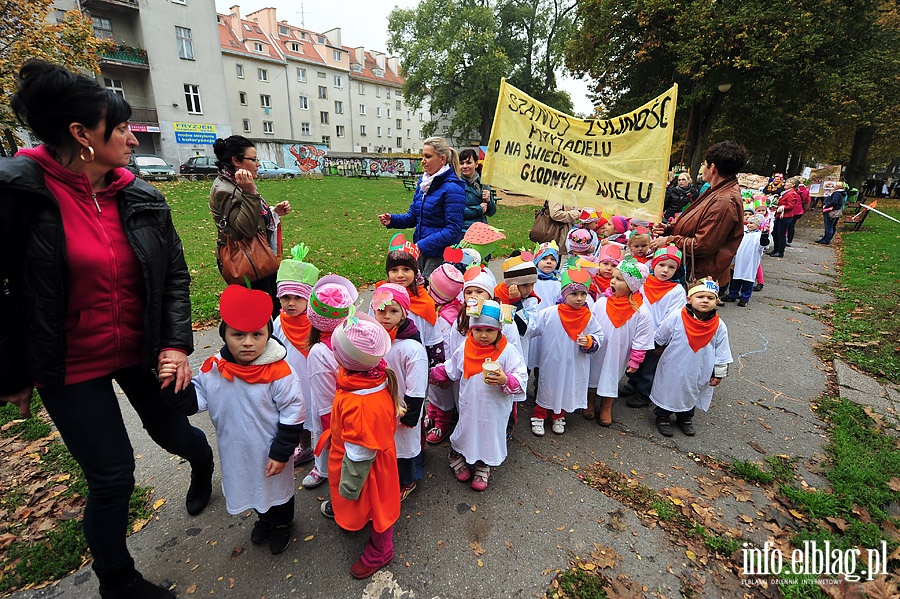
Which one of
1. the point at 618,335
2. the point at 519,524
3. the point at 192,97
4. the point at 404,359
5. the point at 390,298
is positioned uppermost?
the point at 192,97

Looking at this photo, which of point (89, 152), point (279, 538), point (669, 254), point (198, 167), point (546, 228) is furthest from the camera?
point (198, 167)

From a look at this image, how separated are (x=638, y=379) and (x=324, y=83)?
5250cm

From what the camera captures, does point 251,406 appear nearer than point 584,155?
Yes

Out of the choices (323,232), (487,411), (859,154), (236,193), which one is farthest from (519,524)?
(859,154)

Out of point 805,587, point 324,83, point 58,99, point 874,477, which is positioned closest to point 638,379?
point 874,477

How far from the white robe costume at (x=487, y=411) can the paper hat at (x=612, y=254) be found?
65.1 inches

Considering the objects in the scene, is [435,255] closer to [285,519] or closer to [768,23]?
[285,519]

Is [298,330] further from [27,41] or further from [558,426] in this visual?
[27,41]

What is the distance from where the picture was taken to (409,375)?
2598 millimetres

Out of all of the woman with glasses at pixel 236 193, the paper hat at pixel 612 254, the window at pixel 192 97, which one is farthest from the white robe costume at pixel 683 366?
the window at pixel 192 97

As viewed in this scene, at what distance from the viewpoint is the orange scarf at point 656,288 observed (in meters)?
4.26

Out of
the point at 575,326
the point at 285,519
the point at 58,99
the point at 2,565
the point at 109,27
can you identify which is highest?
the point at 109,27

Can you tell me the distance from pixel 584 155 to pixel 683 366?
101 inches

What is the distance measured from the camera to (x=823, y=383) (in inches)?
185
